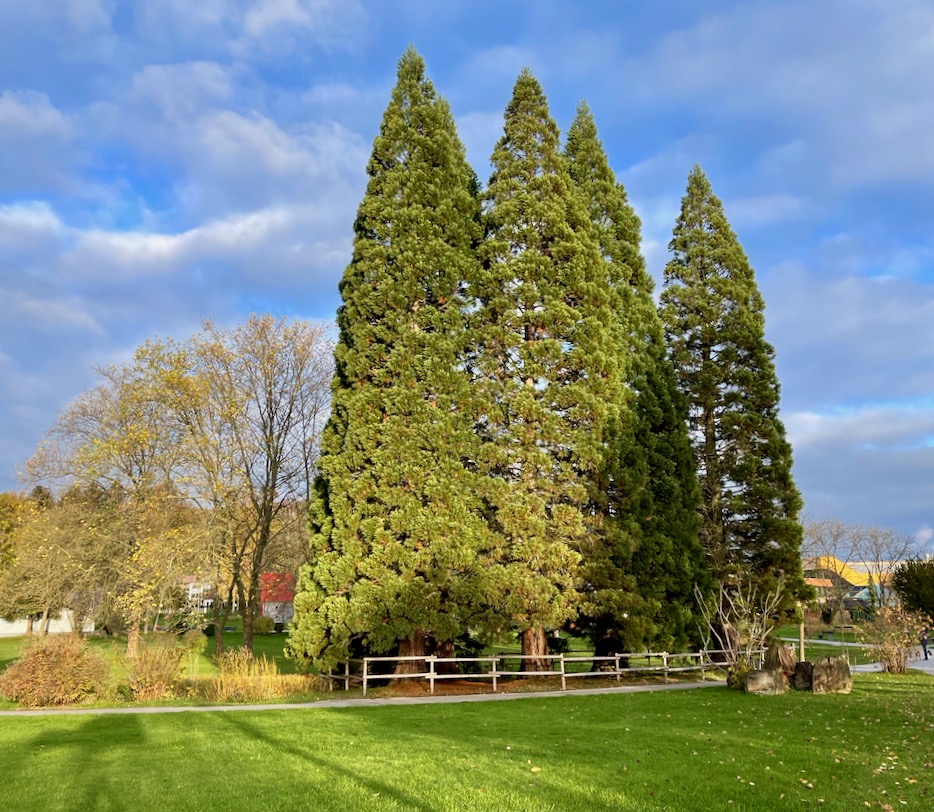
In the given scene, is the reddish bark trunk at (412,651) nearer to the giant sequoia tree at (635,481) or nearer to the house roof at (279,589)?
the giant sequoia tree at (635,481)

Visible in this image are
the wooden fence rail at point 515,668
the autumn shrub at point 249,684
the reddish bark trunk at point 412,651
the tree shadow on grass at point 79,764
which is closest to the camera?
the tree shadow on grass at point 79,764

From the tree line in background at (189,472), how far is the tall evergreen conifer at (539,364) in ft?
27.4

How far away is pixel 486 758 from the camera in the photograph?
7.99m

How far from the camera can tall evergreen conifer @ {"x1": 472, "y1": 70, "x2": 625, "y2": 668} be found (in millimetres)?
17156

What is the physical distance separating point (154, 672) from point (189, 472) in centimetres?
978

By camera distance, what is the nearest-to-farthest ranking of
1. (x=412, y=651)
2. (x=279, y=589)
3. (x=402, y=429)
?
(x=412, y=651) < (x=402, y=429) < (x=279, y=589)

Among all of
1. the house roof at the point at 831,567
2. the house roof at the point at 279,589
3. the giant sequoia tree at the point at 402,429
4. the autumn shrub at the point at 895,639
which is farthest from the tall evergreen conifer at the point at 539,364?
the house roof at the point at 831,567

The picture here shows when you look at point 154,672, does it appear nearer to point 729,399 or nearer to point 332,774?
point 332,774

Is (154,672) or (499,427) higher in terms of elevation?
(499,427)

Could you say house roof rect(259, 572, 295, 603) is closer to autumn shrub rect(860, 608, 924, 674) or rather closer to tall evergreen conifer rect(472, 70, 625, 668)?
tall evergreen conifer rect(472, 70, 625, 668)

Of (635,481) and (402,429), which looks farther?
(635,481)

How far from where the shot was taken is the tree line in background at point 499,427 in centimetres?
1666

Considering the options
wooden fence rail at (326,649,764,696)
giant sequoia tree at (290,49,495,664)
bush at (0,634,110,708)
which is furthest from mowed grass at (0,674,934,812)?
giant sequoia tree at (290,49,495,664)

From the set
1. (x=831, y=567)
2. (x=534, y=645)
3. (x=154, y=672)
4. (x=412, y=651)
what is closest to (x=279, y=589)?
(x=412, y=651)
